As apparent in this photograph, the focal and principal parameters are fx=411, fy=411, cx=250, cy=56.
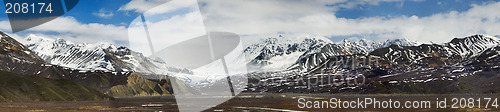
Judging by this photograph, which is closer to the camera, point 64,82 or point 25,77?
point 25,77

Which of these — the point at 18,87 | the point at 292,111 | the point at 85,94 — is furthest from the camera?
the point at 85,94

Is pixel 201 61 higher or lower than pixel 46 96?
higher

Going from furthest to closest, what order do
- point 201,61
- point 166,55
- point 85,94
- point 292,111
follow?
1. point 85,94
2. point 292,111
3. point 201,61
4. point 166,55

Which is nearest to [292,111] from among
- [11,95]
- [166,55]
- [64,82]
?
[166,55]

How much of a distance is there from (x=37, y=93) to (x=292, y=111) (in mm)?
97634

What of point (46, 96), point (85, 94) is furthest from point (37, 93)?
point (85, 94)

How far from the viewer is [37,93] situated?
13225 cm

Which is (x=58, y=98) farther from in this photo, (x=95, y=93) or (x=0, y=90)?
(x=95, y=93)

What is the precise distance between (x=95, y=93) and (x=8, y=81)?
39.4 m

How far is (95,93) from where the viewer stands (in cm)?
16562

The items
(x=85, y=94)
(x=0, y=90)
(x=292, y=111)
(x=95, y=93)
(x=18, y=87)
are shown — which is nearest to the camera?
(x=292, y=111)

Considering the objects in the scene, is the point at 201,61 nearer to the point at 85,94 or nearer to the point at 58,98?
the point at 58,98

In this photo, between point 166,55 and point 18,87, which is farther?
point 18,87

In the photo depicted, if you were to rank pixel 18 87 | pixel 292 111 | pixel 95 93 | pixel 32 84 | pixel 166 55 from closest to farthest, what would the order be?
pixel 166 55 < pixel 292 111 < pixel 18 87 < pixel 32 84 < pixel 95 93
